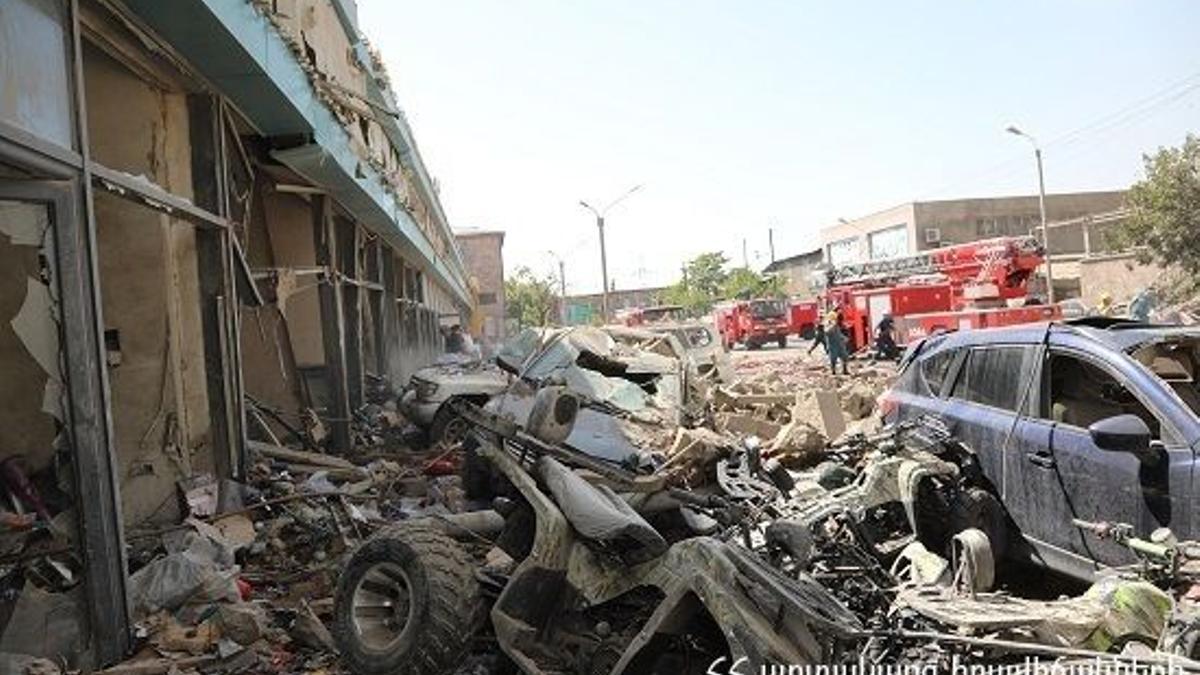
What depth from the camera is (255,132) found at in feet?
31.8

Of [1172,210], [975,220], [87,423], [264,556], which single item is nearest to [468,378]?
[264,556]

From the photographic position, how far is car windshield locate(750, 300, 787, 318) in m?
37.2

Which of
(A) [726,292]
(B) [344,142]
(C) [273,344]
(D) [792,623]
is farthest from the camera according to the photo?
(A) [726,292]

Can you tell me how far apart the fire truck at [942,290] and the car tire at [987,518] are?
13800 mm

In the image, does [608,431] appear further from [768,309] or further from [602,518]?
[768,309]

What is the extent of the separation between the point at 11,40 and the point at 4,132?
65 centimetres

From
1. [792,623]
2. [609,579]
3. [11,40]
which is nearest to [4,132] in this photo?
[11,40]

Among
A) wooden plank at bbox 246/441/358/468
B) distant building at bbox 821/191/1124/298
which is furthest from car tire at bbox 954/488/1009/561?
distant building at bbox 821/191/1124/298

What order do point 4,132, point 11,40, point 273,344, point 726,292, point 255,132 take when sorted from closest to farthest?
point 4,132
point 11,40
point 255,132
point 273,344
point 726,292

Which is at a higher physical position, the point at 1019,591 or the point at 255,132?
the point at 255,132

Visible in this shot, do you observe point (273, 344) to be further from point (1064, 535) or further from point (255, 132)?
point (1064, 535)

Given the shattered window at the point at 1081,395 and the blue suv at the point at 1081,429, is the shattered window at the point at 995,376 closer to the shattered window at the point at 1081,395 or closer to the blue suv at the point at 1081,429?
the blue suv at the point at 1081,429

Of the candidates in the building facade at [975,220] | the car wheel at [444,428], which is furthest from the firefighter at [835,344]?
the building facade at [975,220]

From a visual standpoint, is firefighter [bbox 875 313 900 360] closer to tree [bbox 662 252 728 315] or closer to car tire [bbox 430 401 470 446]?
car tire [bbox 430 401 470 446]
